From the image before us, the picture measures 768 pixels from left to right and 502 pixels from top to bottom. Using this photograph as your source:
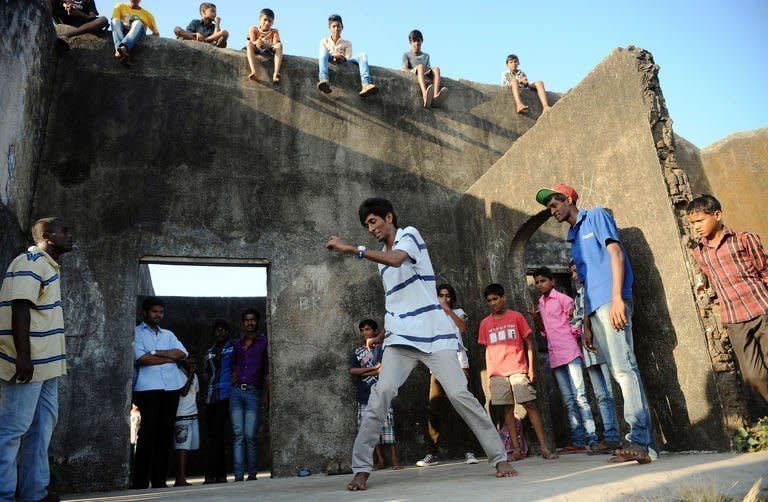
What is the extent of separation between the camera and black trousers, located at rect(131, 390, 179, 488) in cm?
536

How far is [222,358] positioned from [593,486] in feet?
15.5

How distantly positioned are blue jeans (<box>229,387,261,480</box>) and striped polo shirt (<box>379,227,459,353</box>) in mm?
2924

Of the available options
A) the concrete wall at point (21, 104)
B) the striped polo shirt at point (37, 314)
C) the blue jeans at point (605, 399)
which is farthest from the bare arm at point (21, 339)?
the blue jeans at point (605, 399)

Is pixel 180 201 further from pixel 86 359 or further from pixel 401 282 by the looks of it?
pixel 401 282

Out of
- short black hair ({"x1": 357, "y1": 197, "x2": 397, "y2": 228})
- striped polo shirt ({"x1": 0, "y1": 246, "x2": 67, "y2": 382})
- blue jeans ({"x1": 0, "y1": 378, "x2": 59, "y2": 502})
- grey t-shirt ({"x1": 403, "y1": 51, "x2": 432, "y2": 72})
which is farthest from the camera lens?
grey t-shirt ({"x1": 403, "y1": 51, "x2": 432, "y2": 72})

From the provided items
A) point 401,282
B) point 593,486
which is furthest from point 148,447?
point 593,486

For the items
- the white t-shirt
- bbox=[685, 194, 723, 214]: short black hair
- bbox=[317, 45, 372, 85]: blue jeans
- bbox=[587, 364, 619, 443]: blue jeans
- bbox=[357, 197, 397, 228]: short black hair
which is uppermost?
bbox=[317, 45, 372, 85]: blue jeans

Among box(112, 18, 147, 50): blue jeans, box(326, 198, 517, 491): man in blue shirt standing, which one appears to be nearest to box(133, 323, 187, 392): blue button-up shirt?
box(326, 198, 517, 491): man in blue shirt standing

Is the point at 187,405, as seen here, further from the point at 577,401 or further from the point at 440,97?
the point at 440,97

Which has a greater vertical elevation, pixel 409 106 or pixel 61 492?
pixel 409 106

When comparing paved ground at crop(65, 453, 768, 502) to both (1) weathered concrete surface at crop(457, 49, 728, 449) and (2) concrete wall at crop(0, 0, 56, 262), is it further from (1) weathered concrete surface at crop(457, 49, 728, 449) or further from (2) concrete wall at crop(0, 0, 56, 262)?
(2) concrete wall at crop(0, 0, 56, 262)

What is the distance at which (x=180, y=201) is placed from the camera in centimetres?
634

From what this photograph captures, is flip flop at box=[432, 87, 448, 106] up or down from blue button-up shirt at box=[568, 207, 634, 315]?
up

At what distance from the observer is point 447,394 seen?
3.58 meters
